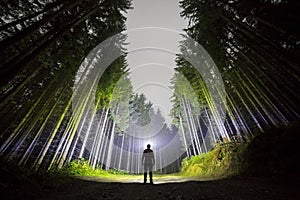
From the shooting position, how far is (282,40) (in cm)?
770

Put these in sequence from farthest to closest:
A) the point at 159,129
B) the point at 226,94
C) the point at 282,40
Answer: the point at 159,129
the point at 226,94
the point at 282,40

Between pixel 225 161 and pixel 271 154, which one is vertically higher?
pixel 225 161

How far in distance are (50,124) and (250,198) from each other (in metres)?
15.7

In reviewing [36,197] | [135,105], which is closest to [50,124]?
[36,197]

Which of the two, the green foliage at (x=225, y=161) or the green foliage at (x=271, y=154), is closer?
the green foliage at (x=271, y=154)

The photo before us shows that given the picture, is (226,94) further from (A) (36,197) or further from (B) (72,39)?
(A) (36,197)

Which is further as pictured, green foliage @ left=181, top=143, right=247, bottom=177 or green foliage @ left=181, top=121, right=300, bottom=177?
green foliage @ left=181, top=143, right=247, bottom=177

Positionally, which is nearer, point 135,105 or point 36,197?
point 36,197

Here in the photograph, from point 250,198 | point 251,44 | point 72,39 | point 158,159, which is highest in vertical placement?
point 158,159

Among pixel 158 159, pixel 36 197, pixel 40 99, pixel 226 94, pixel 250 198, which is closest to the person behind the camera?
pixel 250 198

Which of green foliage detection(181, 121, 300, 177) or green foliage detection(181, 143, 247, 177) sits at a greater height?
green foliage detection(181, 143, 247, 177)

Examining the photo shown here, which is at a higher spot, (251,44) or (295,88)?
(251,44)

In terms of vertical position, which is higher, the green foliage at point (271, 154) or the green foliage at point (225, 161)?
the green foliage at point (225, 161)

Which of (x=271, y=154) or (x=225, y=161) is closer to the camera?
(x=271, y=154)
